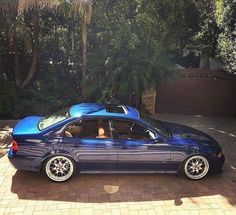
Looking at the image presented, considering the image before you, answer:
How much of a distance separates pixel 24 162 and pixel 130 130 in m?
2.10

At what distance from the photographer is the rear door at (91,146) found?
625cm

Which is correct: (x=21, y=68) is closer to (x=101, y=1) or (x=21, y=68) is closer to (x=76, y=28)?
(x=76, y=28)


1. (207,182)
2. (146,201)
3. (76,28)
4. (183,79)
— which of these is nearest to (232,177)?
(207,182)

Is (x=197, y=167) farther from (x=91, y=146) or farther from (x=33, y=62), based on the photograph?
(x=33, y=62)

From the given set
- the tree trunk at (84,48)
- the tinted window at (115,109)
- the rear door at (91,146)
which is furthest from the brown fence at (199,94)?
the rear door at (91,146)

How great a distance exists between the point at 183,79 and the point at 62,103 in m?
4.50

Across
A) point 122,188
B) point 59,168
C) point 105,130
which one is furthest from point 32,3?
point 122,188

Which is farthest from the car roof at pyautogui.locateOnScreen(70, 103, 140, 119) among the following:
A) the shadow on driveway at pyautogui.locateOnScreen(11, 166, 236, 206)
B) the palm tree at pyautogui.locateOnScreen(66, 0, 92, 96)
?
the palm tree at pyautogui.locateOnScreen(66, 0, 92, 96)

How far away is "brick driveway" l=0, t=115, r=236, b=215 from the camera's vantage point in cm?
554

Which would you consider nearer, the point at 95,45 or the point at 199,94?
the point at 95,45

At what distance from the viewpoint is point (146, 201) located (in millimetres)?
5824

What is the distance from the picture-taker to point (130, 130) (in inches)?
259

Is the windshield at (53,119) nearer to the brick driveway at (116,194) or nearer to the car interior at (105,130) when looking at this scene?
the car interior at (105,130)

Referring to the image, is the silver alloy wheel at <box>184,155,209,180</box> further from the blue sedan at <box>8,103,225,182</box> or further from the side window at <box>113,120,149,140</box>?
the side window at <box>113,120,149,140</box>
